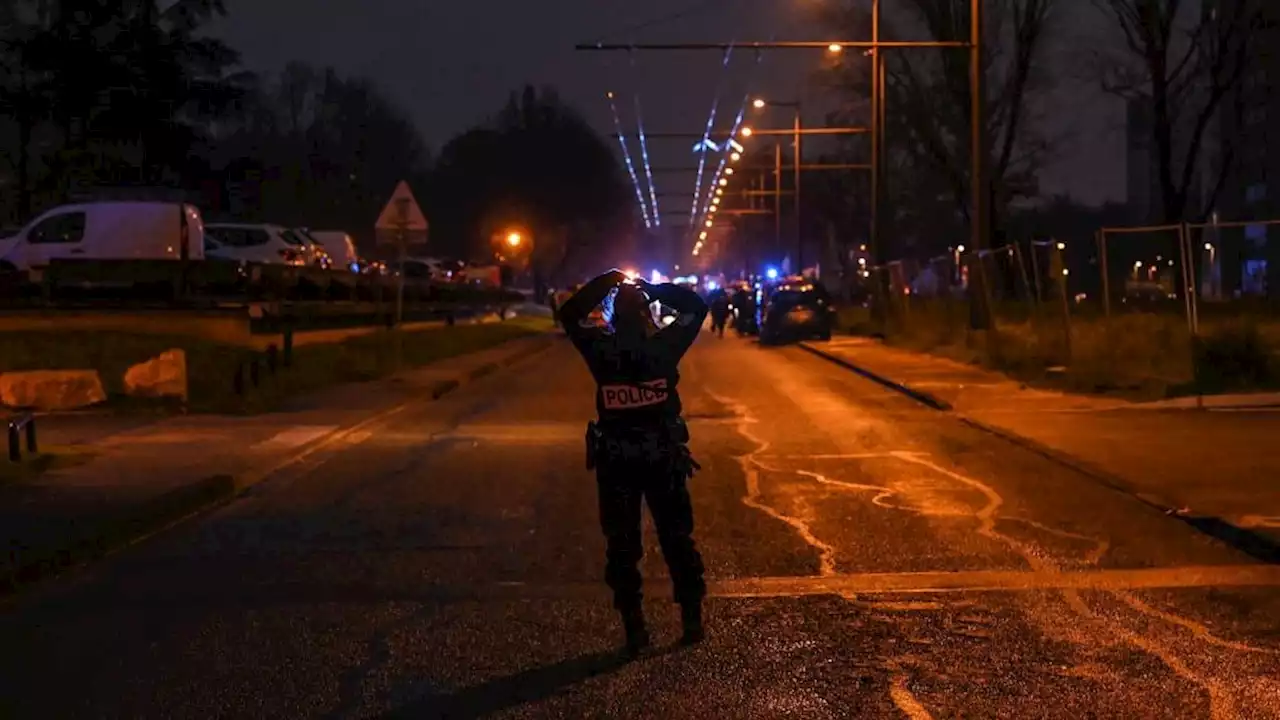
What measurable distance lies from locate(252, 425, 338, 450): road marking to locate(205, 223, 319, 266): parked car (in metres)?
20.3

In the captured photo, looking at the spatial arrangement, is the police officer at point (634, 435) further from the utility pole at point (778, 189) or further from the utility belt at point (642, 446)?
the utility pole at point (778, 189)

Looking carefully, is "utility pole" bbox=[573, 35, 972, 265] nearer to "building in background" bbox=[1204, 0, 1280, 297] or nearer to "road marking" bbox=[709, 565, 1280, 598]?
"building in background" bbox=[1204, 0, 1280, 297]

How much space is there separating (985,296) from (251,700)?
1038 inches

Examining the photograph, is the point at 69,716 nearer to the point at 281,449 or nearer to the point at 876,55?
the point at 281,449

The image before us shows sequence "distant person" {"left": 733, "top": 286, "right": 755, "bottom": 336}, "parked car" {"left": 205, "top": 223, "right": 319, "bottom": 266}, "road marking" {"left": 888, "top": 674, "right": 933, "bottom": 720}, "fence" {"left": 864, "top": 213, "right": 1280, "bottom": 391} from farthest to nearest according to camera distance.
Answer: "distant person" {"left": 733, "top": 286, "right": 755, "bottom": 336}
"parked car" {"left": 205, "top": 223, "right": 319, "bottom": 266}
"fence" {"left": 864, "top": 213, "right": 1280, "bottom": 391}
"road marking" {"left": 888, "top": 674, "right": 933, "bottom": 720}

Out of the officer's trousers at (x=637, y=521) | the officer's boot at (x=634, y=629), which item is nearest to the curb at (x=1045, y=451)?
the officer's trousers at (x=637, y=521)

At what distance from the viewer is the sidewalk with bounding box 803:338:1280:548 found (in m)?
12.0

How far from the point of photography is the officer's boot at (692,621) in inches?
303

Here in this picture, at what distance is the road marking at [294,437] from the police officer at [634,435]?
962 centimetres

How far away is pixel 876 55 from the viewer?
3881cm

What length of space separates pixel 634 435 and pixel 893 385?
62.4ft

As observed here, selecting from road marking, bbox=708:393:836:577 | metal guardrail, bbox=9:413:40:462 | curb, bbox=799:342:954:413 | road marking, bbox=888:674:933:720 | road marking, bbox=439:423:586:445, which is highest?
metal guardrail, bbox=9:413:40:462

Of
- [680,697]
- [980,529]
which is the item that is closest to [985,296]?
[980,529]

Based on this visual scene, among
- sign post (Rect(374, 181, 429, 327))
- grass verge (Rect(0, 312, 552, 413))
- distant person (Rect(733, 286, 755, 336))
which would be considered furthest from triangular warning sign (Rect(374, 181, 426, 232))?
distant person (Rect(733, 286, 755, 336))
